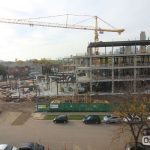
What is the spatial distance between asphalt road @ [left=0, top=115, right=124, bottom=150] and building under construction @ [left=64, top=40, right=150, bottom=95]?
24.1 meters

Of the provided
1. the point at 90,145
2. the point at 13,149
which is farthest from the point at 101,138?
the point at 13,149

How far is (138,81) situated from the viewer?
68500 millimetres

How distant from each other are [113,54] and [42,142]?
35.9 metres

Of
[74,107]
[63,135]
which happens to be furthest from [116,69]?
[63,135]

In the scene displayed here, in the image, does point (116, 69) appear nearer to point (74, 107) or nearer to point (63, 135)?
point (74, 107)

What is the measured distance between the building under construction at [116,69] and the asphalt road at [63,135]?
24085 mm

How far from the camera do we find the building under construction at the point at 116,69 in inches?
2680

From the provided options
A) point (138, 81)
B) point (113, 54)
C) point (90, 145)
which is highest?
point (113, 54)

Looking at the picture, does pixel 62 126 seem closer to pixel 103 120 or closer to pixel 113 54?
pixel 103 120

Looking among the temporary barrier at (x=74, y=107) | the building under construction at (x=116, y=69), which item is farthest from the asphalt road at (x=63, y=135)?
the building under construction at (x=116, y=69)

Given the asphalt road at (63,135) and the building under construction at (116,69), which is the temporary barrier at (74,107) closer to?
the asphalt road at (63,135)

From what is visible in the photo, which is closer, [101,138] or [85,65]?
[101,138]

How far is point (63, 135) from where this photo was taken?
3866cm

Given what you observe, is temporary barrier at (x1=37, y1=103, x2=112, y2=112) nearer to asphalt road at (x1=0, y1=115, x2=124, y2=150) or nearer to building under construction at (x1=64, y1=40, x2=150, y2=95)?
asphalt road at (x1=0, y1=115, x2=124, y2=150)
